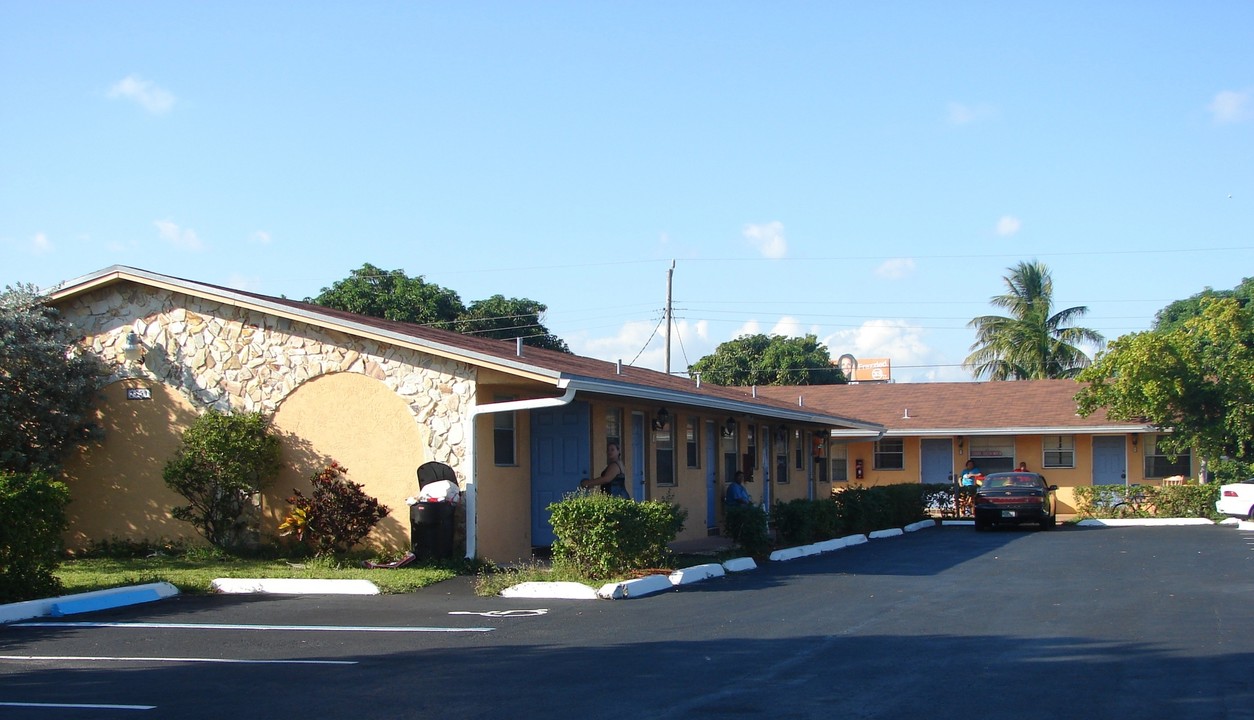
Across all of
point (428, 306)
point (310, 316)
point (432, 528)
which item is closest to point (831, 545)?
point (432, 528)

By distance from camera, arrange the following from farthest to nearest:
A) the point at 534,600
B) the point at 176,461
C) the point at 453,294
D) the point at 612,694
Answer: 1. the point at 453,294
2. the point at 176,461
3. the point at 534,600
4. the point at 612,694

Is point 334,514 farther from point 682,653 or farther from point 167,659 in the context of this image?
point 682,653

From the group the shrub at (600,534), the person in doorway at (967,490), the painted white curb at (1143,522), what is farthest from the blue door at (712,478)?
the painted white curb at (1143,522)

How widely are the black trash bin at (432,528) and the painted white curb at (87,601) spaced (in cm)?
317

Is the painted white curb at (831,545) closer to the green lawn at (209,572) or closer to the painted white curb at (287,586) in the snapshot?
the green lawn at (209,572)

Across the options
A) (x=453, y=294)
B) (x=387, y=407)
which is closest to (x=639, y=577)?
(x=387, y=407)

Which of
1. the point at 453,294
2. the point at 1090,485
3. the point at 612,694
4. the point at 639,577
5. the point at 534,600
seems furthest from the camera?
the point at 453,294

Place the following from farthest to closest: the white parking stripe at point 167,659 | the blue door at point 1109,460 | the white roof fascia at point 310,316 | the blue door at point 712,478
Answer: the blue door at point 1109,460 < the blue door at point 712,478 < the white roof fascia at point 310,316 < the white parking stripe at point 167,659

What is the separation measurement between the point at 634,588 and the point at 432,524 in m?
3.30

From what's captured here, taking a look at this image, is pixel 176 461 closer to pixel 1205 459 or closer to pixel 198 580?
pixel 198 580

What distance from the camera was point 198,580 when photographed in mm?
14945

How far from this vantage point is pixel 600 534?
14891 millimetres

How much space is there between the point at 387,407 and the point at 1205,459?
78.0 feet

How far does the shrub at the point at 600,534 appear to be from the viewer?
14922mm
